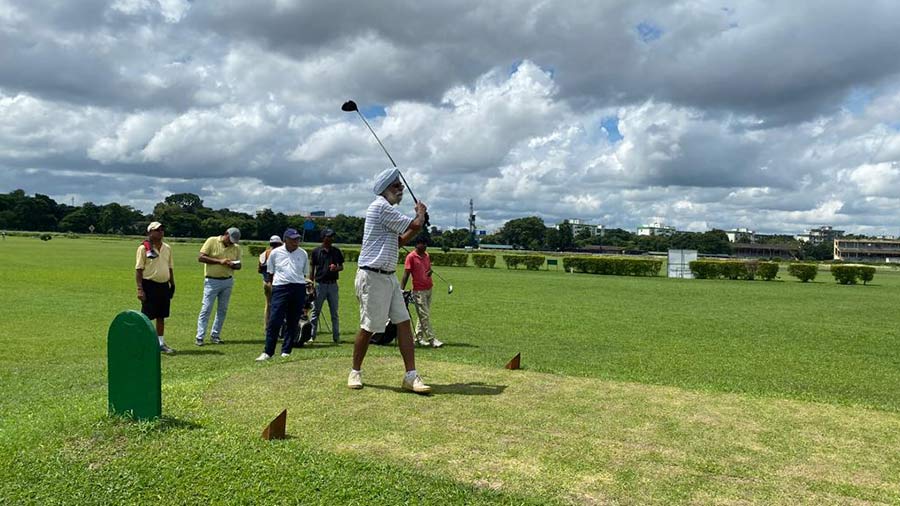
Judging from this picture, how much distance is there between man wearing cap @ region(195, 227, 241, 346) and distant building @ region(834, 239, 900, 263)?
6977 inches

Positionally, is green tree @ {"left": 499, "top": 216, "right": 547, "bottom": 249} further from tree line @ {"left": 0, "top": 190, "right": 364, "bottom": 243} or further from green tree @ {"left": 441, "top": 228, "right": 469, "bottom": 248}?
tree line @ {"left": 0, "top": 190, "right": 364, "bottom": 243}

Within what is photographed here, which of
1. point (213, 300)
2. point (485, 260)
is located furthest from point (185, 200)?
point (213, 300)

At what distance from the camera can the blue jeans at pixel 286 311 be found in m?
9.29

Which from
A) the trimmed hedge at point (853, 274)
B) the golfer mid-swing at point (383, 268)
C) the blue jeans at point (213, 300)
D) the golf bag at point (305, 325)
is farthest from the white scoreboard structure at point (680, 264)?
the golfer mid-swing at point (383, 268)

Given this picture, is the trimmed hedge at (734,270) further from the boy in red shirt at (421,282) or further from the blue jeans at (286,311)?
the blue jeans at (286,311)

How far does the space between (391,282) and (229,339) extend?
6.87m

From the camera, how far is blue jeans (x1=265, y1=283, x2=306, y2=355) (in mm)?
9289

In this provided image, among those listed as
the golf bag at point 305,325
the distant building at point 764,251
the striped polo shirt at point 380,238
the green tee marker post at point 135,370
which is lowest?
the distant building at point 764,251

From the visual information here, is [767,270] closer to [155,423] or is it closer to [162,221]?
[155,423]

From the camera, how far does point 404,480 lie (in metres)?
3.87

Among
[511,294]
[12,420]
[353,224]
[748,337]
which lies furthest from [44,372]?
[353,224]

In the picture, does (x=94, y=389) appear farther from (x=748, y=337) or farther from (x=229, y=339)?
(x=748, y=337)

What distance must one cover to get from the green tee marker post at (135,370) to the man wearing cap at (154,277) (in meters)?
5.04

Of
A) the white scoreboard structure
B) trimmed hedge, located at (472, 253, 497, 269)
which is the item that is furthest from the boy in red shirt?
trimmed hedge, located at (472, 253, 497, 269)
